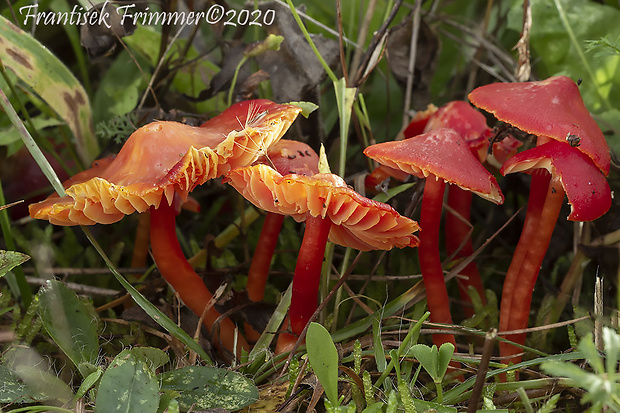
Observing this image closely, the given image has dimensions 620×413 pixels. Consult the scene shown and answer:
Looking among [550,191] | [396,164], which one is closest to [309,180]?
[396,164]

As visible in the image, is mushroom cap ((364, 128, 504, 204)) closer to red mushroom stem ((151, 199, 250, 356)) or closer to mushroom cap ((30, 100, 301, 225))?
mushroom cap ((30, 100, 301, 225))

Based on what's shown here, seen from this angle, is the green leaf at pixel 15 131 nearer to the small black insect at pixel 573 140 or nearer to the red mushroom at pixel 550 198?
the red mushroom at pixel 550 198

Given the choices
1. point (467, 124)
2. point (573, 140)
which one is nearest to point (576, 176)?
point (573, 140)

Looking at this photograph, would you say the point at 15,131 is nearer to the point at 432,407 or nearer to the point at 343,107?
the point at 343,107

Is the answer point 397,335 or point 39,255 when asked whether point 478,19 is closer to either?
point 397,335

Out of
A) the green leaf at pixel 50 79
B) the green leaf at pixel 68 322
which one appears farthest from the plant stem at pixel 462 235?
the green leaf at pixel 50 79

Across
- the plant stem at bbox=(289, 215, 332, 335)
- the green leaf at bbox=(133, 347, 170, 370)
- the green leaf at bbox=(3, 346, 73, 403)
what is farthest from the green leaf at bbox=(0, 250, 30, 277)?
the plant stem at bbox=(289, 215, 332, 335)
